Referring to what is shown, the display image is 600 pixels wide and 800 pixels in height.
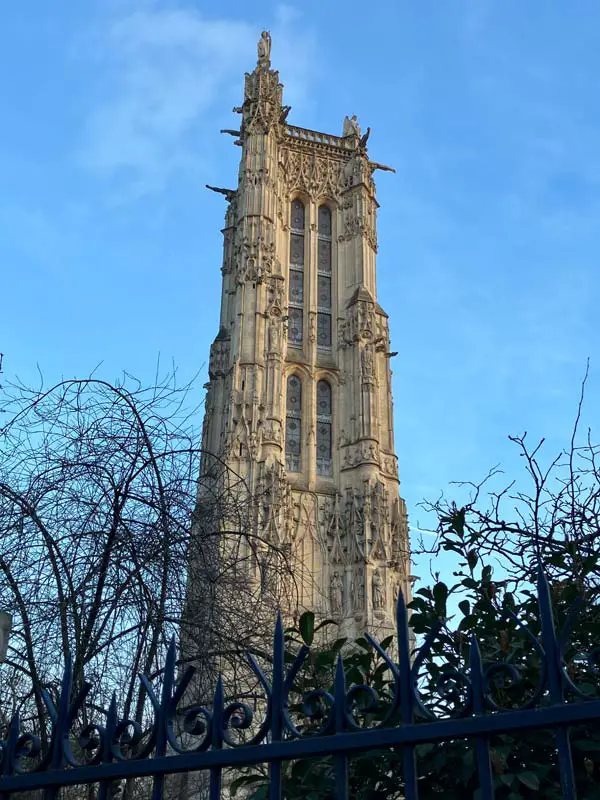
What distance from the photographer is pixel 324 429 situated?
95.1 feet

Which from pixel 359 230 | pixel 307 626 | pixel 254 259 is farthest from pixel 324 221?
pixel 307 626

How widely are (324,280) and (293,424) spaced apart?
612cm

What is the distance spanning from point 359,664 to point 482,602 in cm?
61

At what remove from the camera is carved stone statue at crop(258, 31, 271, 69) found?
34094 mm

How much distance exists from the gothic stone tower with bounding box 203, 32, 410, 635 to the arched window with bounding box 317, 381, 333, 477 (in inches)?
1.8

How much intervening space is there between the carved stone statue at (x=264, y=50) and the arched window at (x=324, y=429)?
13582mm

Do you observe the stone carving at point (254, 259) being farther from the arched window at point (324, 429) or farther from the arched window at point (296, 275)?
the arched window at point (324, 429)

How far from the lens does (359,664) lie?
3.66m

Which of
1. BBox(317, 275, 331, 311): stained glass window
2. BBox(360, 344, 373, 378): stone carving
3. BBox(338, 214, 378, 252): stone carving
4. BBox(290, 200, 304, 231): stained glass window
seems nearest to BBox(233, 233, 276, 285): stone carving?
BBox(317, 275, 331, 311): stained glass window

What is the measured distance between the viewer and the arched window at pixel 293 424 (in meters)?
28.0

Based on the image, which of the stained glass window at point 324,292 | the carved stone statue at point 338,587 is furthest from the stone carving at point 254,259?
the carved stone statue at point 338,587

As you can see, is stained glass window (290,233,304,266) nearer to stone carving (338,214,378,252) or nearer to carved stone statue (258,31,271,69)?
stone carving (338,214,378,252)

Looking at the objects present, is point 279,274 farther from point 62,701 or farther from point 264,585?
point 62,701

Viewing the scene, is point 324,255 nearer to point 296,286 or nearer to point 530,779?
point 296,286
